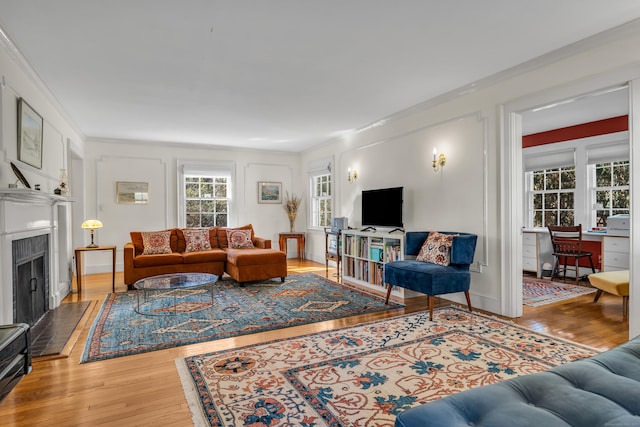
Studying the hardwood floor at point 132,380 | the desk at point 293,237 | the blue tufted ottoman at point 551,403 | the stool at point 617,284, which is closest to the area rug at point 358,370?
the hardwood floor at point 132,380

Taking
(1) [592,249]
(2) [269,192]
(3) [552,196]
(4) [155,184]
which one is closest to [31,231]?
(4) [155,184]

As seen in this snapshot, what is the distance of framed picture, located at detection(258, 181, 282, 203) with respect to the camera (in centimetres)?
759

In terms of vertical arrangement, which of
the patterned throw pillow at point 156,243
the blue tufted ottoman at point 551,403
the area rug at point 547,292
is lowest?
the area rug at point 547,292

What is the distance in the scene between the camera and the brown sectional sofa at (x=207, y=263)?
5.02 meters

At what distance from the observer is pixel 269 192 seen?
7680mm

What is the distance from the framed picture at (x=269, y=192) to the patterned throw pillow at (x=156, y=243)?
2.38 metres

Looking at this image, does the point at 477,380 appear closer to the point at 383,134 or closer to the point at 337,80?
the point at 337,80

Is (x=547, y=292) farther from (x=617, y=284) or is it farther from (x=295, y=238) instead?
(x=295, y=238)

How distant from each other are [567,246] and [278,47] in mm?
4927

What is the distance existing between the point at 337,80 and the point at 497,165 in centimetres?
183

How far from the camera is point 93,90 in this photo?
392 centimetres

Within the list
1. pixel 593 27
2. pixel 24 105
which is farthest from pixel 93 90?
pixel 593 27

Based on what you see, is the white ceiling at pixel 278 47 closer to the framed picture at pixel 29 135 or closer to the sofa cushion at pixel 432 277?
the framed picture at pixel 29 135

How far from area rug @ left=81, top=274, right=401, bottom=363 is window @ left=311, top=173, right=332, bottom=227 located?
2.19 m
